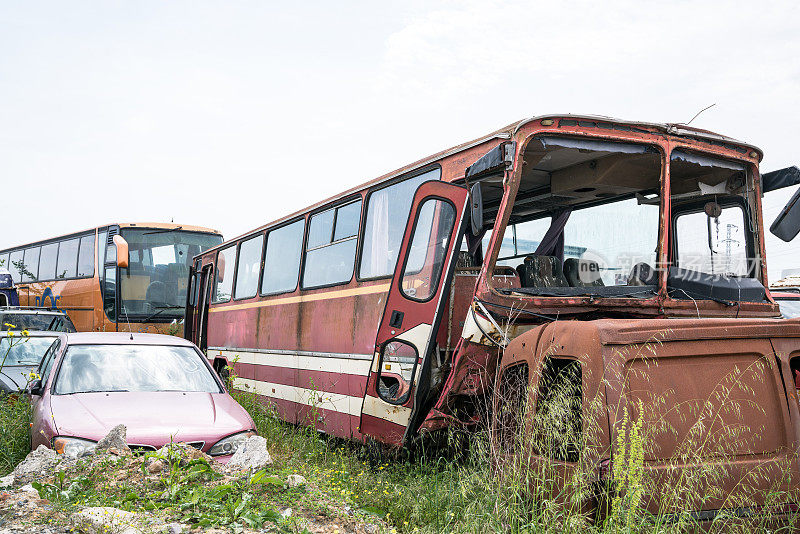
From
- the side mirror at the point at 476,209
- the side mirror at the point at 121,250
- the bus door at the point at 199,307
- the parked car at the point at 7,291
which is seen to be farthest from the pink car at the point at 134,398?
the parked car at the point at 7,291

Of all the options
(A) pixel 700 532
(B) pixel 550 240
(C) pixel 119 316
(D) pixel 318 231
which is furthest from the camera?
(C) pixel 119 316

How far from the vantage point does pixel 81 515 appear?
3549 mm

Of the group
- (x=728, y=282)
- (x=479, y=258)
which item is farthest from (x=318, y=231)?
(x=728, y=282)

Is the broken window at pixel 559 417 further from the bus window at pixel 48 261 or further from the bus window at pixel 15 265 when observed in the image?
the bus window at pixel 15 265

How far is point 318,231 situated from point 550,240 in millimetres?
3359

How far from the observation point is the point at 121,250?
1605 centimetres

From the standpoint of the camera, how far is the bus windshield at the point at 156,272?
56.0 feet

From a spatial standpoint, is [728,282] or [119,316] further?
[119,316]

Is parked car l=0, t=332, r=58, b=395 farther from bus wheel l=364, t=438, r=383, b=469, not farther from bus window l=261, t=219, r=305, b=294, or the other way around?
bus wheel l=364, t=438, r=383, b=469

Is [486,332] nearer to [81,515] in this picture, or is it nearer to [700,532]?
[700,532]

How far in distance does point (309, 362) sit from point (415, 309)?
3215 millimetres

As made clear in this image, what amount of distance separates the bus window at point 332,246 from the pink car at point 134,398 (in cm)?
186

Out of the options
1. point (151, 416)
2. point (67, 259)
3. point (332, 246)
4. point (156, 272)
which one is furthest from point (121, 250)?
point (151, 416)

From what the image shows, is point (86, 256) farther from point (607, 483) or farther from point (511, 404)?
point (607, 483)
